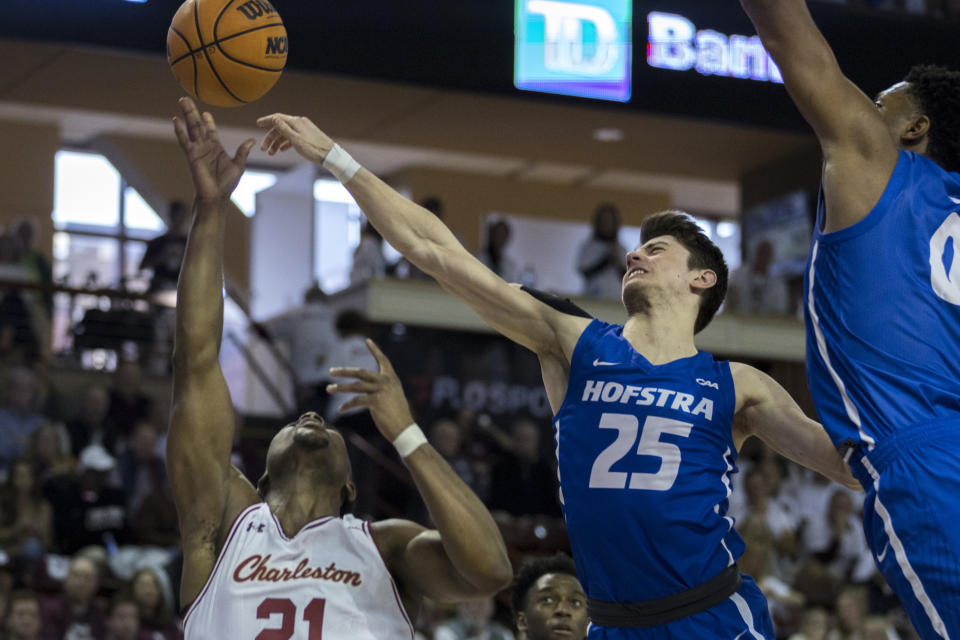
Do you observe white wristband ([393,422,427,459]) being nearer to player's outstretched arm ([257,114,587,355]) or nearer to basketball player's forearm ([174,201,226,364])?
player's outstretched arm ([257,114,587,355])

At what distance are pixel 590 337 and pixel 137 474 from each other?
285 inches

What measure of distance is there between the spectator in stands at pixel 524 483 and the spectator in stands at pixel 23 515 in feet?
11.7

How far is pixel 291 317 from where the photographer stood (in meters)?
13.6

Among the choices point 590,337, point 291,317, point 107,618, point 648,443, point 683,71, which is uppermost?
point 683,71

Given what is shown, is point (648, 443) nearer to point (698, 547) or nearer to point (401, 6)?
point (698, 547)

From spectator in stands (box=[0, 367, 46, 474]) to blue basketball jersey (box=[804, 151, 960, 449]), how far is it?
830 cm

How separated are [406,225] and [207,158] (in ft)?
2.73

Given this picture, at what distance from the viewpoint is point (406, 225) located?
3.89 meters

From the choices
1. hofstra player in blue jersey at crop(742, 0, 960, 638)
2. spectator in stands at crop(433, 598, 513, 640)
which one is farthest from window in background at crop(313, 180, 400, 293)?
hofstra player in blue jersey at crop(742, 0, 960, 638)

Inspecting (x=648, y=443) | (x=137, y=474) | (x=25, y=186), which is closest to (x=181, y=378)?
(x=648, y=443)

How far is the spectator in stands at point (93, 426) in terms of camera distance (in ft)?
→ 34.1

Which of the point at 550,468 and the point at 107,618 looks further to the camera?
the point at 550,468

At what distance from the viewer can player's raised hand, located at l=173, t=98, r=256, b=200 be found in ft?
14.0

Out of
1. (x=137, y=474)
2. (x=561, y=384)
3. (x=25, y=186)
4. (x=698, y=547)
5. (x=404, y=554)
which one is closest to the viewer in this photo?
(x=698, y=547)
